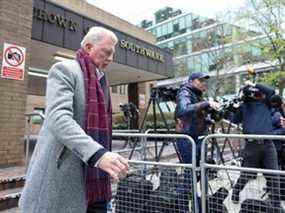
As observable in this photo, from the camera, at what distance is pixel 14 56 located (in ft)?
19.0

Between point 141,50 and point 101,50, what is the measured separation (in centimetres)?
970

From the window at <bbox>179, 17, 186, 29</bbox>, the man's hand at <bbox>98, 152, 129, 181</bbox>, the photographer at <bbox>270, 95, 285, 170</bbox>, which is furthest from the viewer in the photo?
the window at <bbox>179, 17, 186, 29</bbox>

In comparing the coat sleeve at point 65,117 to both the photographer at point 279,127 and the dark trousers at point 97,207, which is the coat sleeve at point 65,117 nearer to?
the dark trousers at point 97,207

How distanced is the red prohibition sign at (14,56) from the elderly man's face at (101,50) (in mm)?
4209

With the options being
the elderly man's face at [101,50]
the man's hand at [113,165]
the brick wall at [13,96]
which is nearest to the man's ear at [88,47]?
the elderly man's face at [101,50]

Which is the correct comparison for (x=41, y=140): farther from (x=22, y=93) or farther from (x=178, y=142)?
(x=22, y=93)

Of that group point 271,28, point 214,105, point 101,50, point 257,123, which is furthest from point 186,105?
point 271,28

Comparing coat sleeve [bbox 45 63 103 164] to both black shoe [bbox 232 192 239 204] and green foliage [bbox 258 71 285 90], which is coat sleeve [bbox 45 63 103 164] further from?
green foliage [bbox 258 71 285 90]

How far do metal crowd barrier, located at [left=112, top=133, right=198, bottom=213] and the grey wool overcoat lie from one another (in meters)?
1.71

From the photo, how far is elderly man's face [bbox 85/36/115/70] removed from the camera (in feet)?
6.21

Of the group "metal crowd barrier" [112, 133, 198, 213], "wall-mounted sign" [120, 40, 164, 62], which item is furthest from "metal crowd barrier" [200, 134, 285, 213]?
"wall-mounted sign" [120, 40, 164, 62]

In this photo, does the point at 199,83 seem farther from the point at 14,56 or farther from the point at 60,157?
the point at 14,56

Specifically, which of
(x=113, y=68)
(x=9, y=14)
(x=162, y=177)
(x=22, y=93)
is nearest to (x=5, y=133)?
(x=22, y=93)

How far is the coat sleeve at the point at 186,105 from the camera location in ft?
11.6
